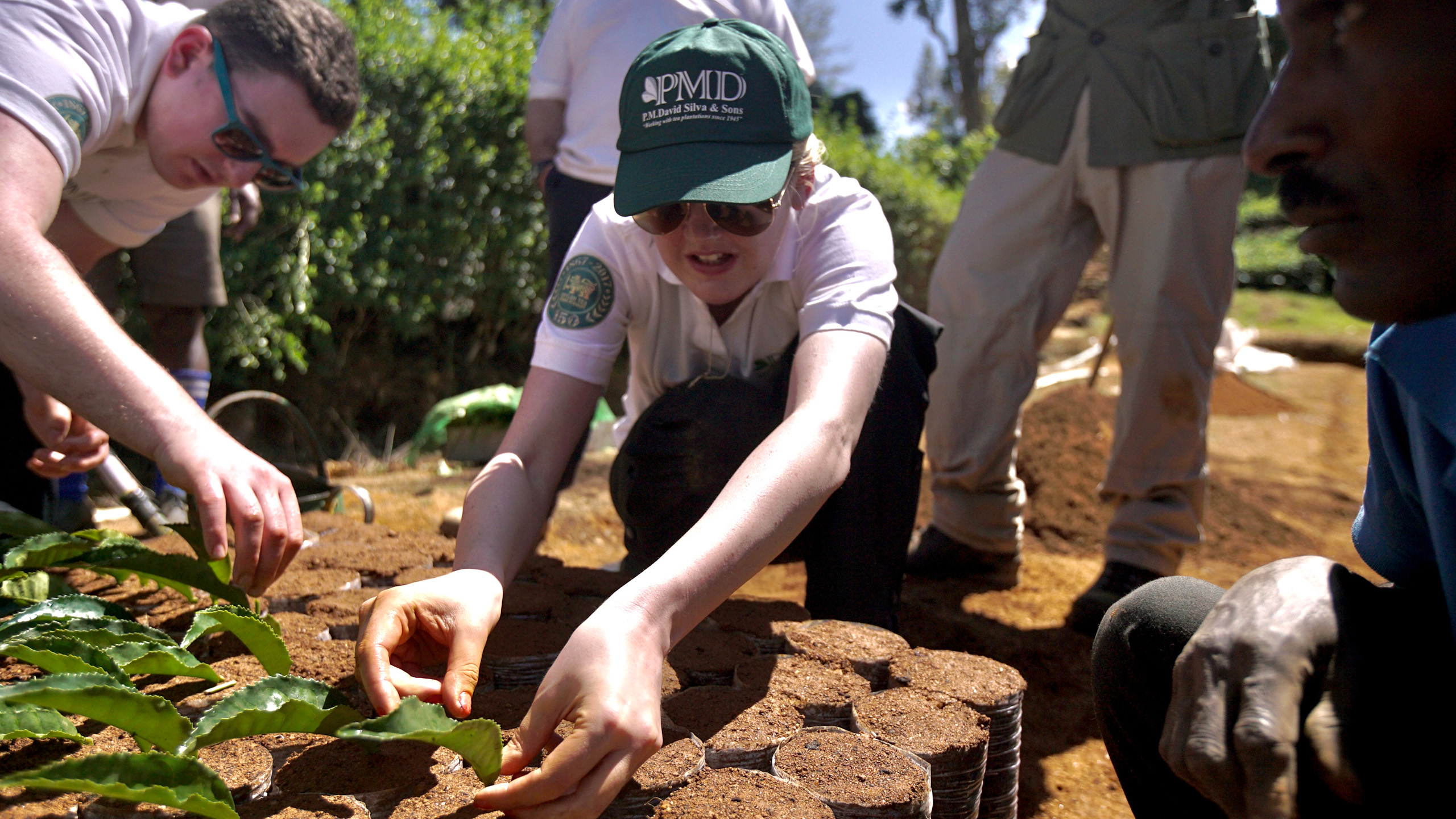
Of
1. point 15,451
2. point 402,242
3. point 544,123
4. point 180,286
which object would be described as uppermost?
point 544,123

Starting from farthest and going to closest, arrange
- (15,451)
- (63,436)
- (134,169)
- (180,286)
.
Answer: (180,286), (15,451), (134,169), (63,436)

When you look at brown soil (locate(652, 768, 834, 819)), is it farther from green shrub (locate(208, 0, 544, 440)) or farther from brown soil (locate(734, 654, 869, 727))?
green shrub (locate(208, 0, 544, 440))

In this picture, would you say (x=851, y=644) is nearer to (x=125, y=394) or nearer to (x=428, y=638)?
(x=428, y=638)

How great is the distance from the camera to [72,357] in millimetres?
1550

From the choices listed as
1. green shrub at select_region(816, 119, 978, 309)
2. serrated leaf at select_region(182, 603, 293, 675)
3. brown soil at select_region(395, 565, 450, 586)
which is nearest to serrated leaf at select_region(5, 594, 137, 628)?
serrated leaf at select_region(182, 603, 293, 675)

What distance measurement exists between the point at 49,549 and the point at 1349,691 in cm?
196

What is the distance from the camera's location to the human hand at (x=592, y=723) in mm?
1051

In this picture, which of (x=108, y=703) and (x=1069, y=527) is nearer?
(x=108, y=703)

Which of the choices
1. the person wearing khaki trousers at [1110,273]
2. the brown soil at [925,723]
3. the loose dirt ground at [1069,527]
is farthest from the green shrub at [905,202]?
the brown soil at [925,723]

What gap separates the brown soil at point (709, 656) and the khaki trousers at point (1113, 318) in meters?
1.42

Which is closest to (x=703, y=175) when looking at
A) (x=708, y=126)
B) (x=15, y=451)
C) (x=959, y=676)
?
(x=708, y=126)

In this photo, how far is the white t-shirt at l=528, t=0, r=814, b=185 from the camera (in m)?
2.76

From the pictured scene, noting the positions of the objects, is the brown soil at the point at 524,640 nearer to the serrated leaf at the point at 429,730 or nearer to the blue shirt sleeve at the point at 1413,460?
the serrated leaf at the point at 429,730

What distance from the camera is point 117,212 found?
2471mm
